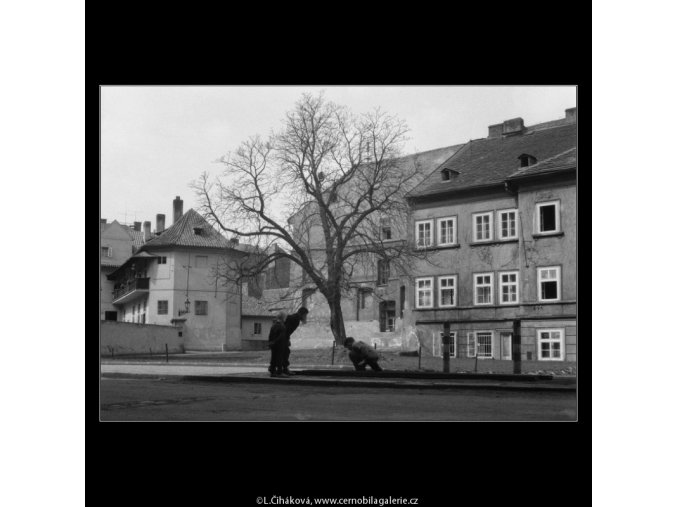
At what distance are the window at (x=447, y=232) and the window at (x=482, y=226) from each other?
0.60 meters

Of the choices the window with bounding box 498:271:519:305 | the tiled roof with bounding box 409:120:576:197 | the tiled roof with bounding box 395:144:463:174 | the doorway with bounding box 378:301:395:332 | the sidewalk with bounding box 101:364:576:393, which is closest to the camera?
the tiled roof with bounding box 409:120:576:197

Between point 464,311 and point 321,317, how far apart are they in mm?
2370

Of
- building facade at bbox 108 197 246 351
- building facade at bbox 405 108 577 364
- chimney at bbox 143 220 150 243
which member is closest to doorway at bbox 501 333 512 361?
building facade at bbox 405 108 577 364

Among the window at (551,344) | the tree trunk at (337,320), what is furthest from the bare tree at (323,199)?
the window at (551,344)

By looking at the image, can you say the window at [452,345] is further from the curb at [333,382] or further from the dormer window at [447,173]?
the dormer window at [447,173]

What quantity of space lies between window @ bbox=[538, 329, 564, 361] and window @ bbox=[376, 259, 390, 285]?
339 centimetres

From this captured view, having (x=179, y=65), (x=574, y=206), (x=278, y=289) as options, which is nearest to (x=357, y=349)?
(x=278, y=289)

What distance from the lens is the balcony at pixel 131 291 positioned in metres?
9.89

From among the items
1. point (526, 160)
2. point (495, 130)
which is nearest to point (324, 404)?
point (495, 130)

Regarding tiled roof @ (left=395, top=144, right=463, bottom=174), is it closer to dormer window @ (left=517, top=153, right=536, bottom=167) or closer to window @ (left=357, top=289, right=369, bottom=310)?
dormer window @ (left=517, top=153, right=536, bottom=167)

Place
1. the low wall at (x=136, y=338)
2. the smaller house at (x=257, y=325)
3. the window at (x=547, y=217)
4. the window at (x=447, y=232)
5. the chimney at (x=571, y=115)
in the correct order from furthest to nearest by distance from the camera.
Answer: the smaller house at (x=257, y=325)
the window at (x=447, y=232)
the window at (x=547, y=217)
the low wall at (x=136, y=338)
the chimney at (x=571, y=115)

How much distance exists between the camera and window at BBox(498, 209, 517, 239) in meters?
11.9

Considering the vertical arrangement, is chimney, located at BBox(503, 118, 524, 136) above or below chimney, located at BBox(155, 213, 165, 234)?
above

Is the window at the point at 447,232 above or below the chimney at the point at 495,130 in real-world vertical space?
below
